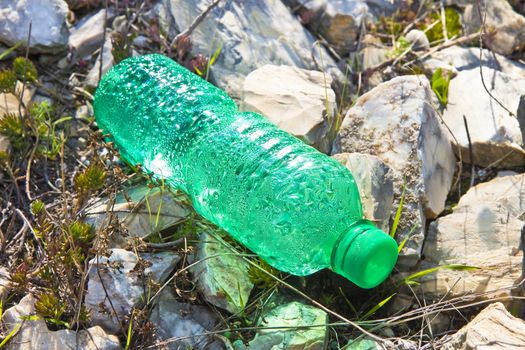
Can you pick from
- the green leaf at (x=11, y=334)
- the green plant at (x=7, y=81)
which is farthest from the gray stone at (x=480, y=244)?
the green plant at (x=7, y=81)

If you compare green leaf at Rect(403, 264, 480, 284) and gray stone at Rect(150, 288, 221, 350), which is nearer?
gray stone at Rect(150, 288, 221, 350)

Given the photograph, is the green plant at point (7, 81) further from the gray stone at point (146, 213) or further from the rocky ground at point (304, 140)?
the gray stone at point (146, 213)

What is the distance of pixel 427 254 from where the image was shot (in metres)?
3.06

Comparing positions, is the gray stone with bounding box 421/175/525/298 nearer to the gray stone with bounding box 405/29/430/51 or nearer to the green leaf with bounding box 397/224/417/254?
the green leaf with bounding box 397/224/417/254

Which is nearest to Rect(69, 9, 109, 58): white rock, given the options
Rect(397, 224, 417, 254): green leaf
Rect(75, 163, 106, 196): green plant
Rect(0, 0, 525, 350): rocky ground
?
Rect(0, 0, 525, 350): rocky ground

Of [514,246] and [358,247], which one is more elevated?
[358,247]

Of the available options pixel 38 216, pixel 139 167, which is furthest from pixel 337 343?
pixel 38 216

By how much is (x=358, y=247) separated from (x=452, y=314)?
65 centimetres

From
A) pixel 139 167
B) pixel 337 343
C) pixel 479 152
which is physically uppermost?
pixel 139 167

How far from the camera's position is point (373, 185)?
2.99 m

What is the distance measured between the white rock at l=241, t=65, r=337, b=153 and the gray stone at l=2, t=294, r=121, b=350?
1.25m

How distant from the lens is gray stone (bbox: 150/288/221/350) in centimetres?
275

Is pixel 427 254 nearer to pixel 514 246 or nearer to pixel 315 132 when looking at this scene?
pixel 514 246

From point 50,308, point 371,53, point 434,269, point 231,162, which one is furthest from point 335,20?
point 50,308
